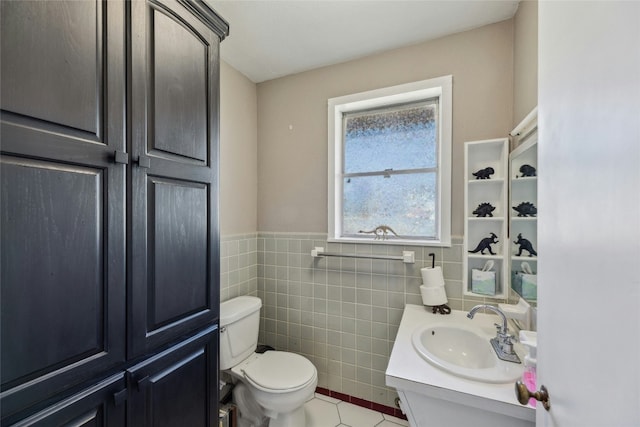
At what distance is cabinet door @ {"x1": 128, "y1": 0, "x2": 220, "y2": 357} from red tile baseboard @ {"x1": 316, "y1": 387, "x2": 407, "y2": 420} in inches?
53.7

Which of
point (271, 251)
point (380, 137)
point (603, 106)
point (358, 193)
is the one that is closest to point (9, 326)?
point (603, 106)

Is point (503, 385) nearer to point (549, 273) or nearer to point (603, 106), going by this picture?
point (549, 273)

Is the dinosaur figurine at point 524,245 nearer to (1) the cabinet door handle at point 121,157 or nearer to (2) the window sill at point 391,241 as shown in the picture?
(2) the window sill at point 391,241

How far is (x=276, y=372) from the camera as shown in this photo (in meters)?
1.62

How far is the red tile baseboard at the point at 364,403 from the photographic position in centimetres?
179

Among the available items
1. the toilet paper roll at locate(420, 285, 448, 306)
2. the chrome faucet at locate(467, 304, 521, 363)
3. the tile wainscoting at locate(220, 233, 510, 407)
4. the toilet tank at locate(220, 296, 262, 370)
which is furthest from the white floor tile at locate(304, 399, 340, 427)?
the chrome faucet at locate(467, 304, 521, 363)

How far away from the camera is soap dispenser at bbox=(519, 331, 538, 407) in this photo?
853 mm

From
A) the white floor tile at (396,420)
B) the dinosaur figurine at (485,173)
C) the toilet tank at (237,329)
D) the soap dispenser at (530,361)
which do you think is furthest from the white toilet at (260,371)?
the dinosaur figurine at (485,173)

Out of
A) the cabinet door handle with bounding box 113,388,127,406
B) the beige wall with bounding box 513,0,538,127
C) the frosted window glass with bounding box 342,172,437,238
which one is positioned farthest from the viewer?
the frosted window glass with bounding box 342,172,437,238

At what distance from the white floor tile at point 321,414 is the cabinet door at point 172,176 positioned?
118cm

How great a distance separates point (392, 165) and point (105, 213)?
5.71 ft

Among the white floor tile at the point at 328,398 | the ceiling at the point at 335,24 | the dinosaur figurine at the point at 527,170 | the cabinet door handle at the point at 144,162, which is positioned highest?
the ceiling at the point at 335,24

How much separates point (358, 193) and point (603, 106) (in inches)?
66.3

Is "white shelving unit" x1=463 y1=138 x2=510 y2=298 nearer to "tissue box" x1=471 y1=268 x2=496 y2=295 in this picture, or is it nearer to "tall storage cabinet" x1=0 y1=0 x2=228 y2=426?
"tissue box" x1=471 y1=268 x2=496 y2=295
